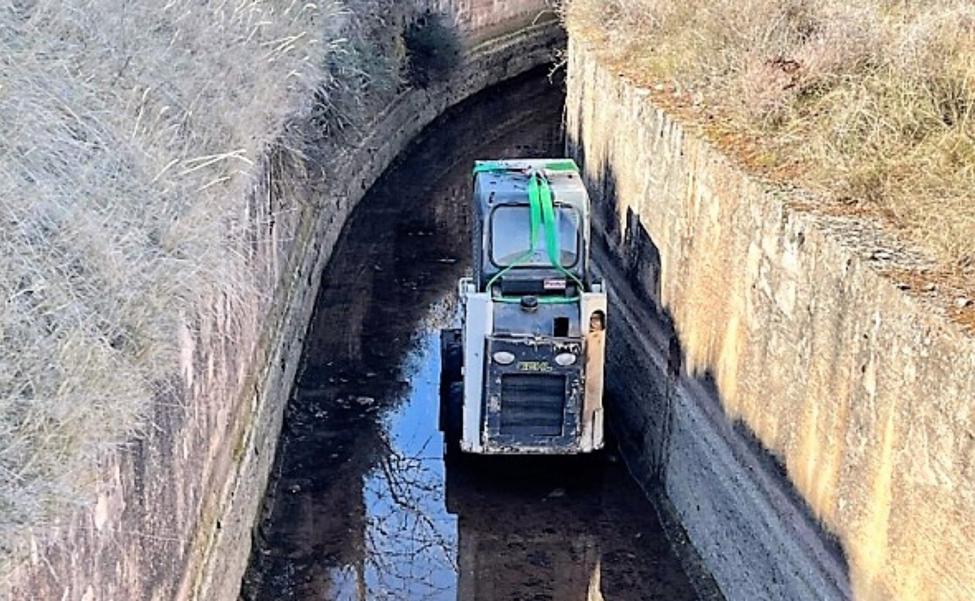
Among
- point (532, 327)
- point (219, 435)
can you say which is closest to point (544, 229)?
point (532, 327)

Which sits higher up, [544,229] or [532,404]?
[544,229]

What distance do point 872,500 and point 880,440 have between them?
1.20 feet

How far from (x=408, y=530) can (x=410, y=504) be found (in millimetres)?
422

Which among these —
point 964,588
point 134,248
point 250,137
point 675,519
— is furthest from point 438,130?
point 964,588

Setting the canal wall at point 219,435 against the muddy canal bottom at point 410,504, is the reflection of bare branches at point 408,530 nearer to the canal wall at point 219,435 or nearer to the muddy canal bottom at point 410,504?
the muddy canal bottom at point 410,504

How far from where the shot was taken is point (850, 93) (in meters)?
9.66

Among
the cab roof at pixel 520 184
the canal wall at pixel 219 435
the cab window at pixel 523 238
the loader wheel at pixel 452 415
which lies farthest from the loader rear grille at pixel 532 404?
the canal wall at pixel 219 435

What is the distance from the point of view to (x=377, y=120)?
755 inches

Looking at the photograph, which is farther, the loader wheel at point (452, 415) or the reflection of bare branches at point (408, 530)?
the loader wheel at point (452, 415)

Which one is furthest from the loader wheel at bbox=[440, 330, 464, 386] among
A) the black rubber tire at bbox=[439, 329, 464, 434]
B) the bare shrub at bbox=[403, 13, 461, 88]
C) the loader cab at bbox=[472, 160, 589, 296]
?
the bare shrub at bbox=[403, 13, 461, 88]

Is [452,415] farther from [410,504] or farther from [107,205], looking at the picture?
[107,205]

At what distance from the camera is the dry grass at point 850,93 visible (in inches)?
335

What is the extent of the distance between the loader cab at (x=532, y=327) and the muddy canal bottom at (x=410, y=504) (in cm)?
68

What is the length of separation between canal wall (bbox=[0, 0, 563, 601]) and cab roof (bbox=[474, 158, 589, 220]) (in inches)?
78.6
